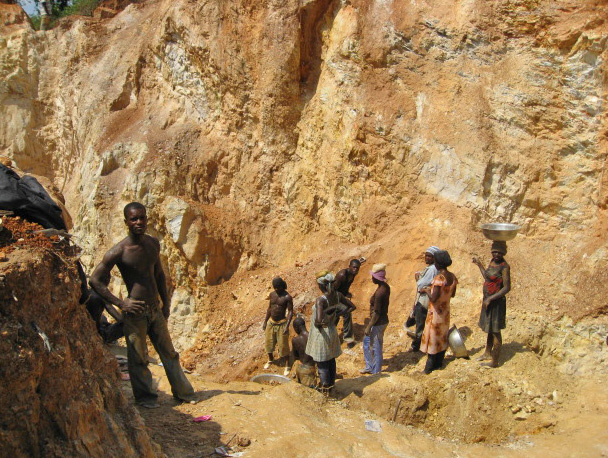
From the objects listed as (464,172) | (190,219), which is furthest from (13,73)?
(464,172)

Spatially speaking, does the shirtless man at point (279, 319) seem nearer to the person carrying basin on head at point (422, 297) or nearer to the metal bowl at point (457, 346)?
the person carrying basin on head at point (422, 297)

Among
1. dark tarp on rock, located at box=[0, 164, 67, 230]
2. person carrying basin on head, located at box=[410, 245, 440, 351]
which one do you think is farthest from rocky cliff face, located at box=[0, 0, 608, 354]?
dark tarp on rock, located at box=[0, 164, 67, 230]

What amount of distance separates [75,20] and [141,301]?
13661 millimetres

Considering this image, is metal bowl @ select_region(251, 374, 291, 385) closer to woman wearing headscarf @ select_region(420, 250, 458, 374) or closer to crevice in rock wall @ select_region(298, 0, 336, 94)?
woman wearing headscarf @ select_region(420, 250, 458, 374)

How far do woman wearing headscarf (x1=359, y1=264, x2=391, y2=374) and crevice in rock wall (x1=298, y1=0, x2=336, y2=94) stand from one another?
5.69 meters

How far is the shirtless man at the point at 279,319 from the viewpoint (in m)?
7.60

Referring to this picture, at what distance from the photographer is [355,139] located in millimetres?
10188

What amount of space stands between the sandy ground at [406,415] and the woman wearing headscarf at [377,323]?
0.96 ft

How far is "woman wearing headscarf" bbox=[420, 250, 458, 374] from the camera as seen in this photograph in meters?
6.37

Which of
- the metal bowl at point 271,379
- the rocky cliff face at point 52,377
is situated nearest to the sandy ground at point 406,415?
the metal bowl at point 271,379

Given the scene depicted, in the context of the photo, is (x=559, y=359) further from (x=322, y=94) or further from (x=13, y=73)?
(x=13, y=73)

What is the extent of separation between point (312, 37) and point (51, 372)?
31.6 feet

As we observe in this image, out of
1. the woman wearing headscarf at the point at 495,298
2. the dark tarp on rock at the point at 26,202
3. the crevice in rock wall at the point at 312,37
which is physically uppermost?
the crevice in rock wall at the point at 312,37

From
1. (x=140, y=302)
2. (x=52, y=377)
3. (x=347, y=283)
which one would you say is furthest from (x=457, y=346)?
(x=52, y=377)
